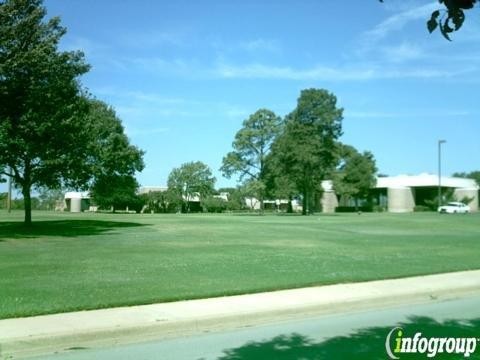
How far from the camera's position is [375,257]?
18.1 meters

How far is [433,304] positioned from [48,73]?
2212 cm

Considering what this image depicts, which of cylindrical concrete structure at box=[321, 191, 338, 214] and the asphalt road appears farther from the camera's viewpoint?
cylindrical concrete structure at box=[321, 191, 338, 214]

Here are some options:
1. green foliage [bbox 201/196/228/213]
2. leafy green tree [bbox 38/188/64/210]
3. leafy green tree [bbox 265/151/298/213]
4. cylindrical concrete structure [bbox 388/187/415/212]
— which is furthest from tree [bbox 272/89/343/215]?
leafy green tree [bbox 38/188/64/210]

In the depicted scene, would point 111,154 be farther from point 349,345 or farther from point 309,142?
point 349,345

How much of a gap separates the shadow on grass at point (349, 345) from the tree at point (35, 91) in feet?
68.7

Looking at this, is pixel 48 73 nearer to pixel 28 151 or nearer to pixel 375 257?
pixel 28 151

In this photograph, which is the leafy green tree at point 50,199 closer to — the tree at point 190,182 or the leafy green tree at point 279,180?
the tree at point 190,182

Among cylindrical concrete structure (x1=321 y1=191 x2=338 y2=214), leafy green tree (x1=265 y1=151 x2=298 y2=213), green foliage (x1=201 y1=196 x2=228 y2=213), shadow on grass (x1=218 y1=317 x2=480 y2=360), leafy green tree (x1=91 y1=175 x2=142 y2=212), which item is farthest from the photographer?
cylindrical concrete structure (x1=321 y1=191 x2=338 y2=214)

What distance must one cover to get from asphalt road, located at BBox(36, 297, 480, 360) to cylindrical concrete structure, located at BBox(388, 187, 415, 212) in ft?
285

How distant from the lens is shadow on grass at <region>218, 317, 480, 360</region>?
6.95m

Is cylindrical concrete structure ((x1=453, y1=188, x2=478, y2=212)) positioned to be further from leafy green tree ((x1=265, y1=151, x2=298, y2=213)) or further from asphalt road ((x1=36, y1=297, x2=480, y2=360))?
asphalt road ((x1=36, y1=297, x2=480, y2=360))

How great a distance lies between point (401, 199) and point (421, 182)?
413cm

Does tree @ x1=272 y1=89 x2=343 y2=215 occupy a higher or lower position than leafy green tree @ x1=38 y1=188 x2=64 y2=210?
higher

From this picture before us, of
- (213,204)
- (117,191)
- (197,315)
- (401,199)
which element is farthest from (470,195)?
(197,315)
